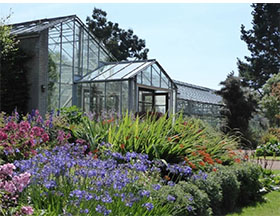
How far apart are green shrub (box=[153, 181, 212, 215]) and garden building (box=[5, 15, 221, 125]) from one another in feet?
30.9

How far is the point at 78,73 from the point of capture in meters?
15.2

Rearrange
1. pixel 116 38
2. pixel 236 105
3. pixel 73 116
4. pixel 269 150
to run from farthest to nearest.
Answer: pixel 116 38
pixel 236 105
pixel 269 150
pixel 73 116

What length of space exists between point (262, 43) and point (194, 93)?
8.71 m

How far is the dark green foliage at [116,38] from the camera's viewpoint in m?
28.0

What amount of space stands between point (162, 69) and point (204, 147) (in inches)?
420

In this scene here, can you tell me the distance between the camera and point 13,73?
45.5ft

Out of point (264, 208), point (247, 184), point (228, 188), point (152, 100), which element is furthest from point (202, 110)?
point (228, 188)

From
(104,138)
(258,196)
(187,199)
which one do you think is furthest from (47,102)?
(187,199)

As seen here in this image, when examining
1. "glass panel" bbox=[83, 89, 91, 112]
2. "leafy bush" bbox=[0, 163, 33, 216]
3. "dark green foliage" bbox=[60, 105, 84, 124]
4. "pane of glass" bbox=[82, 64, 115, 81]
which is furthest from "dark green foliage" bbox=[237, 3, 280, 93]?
"leafy bush" bbox=[0, 163, 33, 216]

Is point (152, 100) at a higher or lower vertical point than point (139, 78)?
lower

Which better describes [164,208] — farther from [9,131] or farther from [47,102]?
[47,102]

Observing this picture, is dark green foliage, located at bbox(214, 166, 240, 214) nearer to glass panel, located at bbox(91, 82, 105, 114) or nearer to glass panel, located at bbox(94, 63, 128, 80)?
glass panel, located at bbox(91, 82, 105, 114)

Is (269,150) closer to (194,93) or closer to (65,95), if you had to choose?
(65,95)

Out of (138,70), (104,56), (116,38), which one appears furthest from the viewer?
(116,38)
